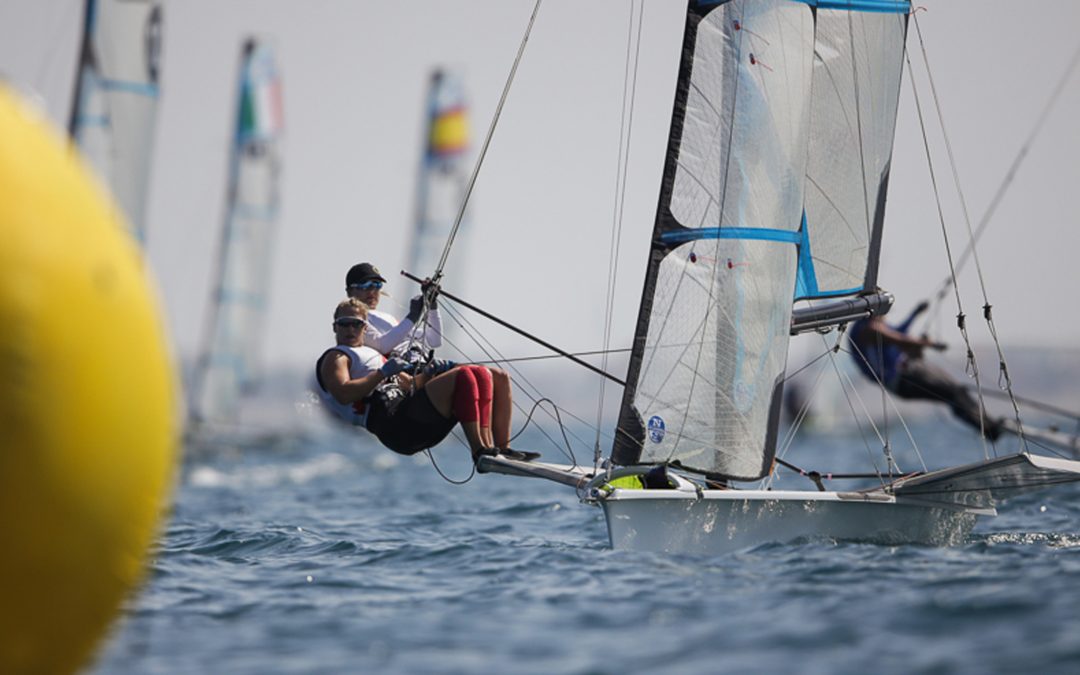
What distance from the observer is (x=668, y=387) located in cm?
756

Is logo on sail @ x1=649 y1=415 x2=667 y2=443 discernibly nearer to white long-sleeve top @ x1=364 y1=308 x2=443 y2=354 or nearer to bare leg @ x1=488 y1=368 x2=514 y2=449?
bare leg @ x1=488 y1=368 x2=514 y2=449

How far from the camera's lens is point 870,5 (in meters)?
8.92

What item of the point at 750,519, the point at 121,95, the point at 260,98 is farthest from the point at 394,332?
the point at 260,98

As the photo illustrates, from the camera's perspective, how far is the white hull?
6953 millimetres

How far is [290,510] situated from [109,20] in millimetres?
5899

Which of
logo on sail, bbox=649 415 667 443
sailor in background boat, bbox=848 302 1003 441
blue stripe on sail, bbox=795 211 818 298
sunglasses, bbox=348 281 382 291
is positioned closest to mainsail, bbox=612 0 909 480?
logo on sail, bbox=649 415 667 443

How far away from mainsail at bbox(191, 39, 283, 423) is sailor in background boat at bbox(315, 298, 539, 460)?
19.7 meters

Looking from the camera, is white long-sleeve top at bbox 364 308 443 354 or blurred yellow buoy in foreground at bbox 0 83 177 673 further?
white long-sleeve top at bbox 364 308 443 354

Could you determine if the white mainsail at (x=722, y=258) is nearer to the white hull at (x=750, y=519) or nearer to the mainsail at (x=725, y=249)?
the mainsail at (x=725, y=249)

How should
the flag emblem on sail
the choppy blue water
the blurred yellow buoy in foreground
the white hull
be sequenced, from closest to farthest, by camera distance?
the blurred yellow buoy in foreground → the choppy blue water → the white hull → the flag emblem on sail

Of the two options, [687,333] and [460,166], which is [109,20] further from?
[460,166]

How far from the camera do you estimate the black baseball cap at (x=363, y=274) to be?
7551 millimetres

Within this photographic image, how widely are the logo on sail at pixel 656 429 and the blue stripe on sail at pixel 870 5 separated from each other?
312 centimetres

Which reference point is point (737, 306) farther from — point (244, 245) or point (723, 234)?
point (244, 245)
